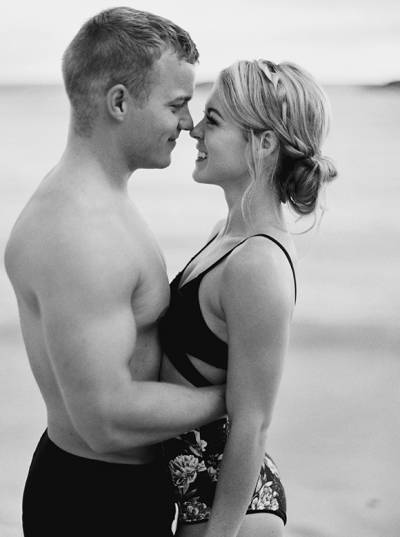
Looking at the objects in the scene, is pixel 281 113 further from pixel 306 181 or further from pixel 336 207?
pixel 336 207

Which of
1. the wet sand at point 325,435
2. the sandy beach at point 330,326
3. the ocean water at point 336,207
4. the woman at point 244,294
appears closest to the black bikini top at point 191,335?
the woman at point 244,294

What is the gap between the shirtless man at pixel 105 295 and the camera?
1345 mm

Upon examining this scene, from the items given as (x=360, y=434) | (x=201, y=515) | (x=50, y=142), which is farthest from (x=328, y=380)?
(x=201, y=515)

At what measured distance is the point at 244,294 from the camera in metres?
1.39

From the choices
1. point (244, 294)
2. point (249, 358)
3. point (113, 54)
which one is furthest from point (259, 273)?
point (113, 54)

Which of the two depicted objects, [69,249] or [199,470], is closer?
[69,249]

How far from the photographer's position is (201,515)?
1525 mm

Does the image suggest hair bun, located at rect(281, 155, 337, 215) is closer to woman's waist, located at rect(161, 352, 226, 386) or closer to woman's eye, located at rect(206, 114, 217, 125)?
woman's eye, located at rect(206, 114, 217, 125)

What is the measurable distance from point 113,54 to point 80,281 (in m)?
0.41

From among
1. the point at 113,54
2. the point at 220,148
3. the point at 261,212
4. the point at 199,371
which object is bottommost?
the point at 199,371

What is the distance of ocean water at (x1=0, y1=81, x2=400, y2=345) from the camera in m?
5.16

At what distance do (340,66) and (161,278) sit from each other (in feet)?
11.7

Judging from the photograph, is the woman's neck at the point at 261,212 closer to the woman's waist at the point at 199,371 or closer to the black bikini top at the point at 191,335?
the black bikini top at the point at 191,335

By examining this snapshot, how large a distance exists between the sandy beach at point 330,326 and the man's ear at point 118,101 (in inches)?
105
